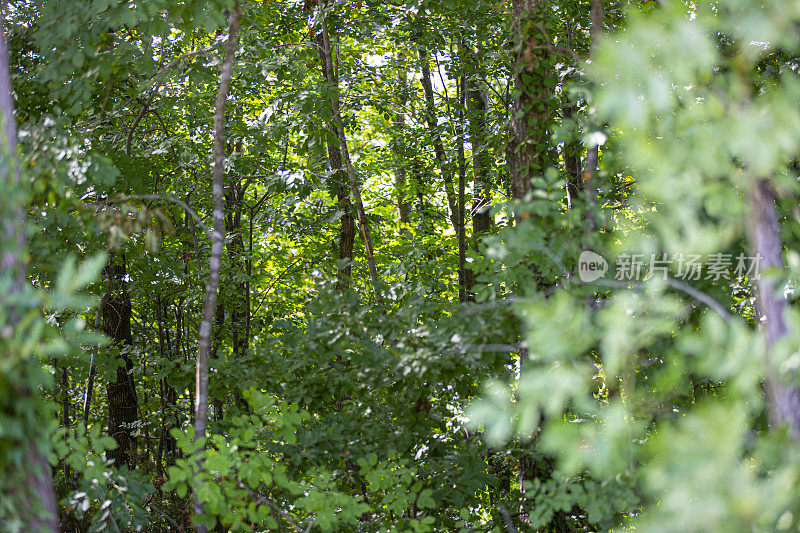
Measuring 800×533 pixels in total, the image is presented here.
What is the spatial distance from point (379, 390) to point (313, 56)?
4.64 metres

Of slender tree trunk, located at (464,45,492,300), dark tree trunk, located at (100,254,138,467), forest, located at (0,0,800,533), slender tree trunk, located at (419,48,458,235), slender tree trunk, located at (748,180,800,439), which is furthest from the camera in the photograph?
dark tree trunk, located at (100,254,138,467)

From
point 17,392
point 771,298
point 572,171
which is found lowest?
point 17,392

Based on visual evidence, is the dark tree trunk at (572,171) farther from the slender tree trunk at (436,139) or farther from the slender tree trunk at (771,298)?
the slender tree trunk at (771,298)

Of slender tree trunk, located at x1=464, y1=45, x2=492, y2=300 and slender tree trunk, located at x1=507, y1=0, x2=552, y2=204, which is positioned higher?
slender tree trunk, located at x1=464, y1=45, x2=492, y2=300

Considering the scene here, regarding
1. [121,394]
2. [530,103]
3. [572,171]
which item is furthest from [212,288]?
[121,394]

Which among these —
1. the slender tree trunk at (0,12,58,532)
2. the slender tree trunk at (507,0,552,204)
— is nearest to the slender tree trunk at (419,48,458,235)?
the slender tree trunk at (507,0,552,204)

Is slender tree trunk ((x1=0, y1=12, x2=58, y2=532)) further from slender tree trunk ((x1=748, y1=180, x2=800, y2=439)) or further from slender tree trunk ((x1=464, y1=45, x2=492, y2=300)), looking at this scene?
slender tree trunk ((x1=464, y1=45, x2=492, y2=300))

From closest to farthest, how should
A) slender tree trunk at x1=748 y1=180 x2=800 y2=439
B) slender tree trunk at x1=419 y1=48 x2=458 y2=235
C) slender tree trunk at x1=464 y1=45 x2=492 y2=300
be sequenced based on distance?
slender tree trunk at x1=748 y1=180 x2=800 y2=439, slender tree trunk at x1=464 y1=45 x2=492 y2=300, slender tree trunk at x1=419 y1=48 x2=458 y2=235

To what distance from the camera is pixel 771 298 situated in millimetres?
1476

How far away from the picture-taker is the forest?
1.29 metres

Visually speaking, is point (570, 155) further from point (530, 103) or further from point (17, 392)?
point (17, 392)

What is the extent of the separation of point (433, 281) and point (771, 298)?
4192 millimetres

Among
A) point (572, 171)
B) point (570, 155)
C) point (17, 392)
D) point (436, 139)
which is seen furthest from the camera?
point (436, 139)

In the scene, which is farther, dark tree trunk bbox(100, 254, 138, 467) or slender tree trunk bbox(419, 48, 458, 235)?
dark tree trunk bbox(100, 254, 138, 467)
